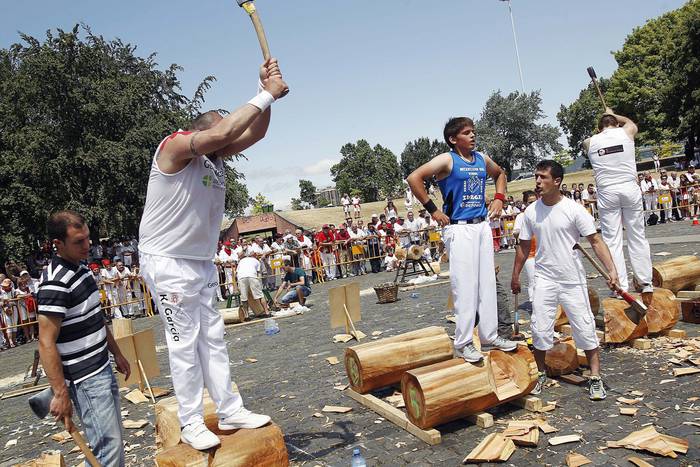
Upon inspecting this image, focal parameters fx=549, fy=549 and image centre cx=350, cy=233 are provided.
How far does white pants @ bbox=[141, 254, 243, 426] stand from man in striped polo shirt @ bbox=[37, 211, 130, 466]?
1.32ft

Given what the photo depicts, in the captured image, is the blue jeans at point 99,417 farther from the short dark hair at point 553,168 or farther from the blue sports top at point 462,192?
the short dark hair at point 553,168

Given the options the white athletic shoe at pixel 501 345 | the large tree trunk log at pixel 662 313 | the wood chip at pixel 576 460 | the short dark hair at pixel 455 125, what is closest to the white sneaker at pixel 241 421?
the wood chip at pixel 576 460

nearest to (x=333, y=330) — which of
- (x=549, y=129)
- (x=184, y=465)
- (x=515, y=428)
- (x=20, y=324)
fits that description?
(x=515, y=428)

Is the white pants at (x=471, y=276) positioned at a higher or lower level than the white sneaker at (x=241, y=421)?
higher

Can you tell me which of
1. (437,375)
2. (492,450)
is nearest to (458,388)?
(437,375)

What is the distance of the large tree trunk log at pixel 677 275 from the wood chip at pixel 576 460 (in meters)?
5.10

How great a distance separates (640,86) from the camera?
58.7m

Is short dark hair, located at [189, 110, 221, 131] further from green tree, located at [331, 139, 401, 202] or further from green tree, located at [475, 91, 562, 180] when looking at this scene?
green tree, located at [331, 139, 401, 202]

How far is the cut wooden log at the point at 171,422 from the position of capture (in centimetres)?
→ 433

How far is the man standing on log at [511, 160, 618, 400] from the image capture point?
5.27m

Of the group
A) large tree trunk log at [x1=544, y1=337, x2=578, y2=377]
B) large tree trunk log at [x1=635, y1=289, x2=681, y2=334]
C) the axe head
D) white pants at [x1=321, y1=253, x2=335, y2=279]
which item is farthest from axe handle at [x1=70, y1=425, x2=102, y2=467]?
white pants at [x1=321, y1=253, x2=335, y2=279]

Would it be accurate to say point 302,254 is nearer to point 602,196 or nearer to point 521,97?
point 602,196

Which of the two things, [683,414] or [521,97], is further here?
[521,97]

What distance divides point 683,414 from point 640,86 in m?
63.6
